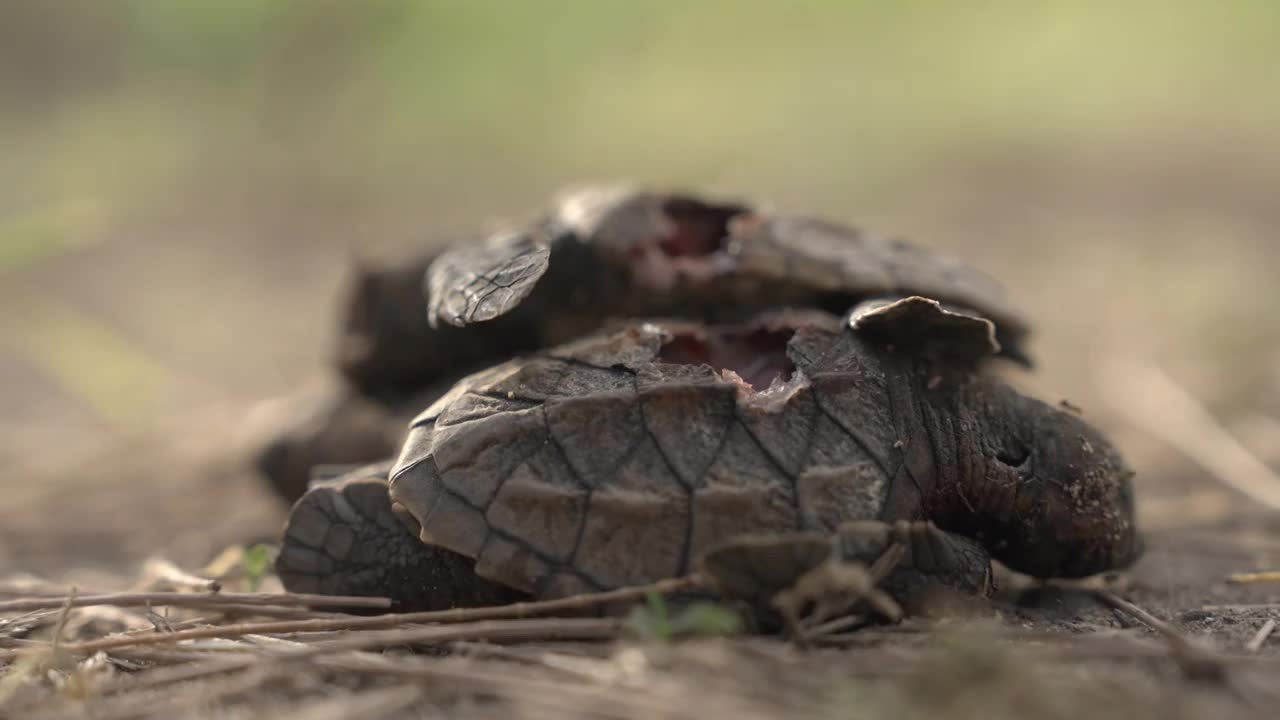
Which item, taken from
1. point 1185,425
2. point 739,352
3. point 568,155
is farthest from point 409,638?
point 568,155

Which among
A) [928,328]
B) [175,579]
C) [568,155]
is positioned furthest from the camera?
[568,155]

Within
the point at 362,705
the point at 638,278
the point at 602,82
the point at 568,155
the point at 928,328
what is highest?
the point at 602,82

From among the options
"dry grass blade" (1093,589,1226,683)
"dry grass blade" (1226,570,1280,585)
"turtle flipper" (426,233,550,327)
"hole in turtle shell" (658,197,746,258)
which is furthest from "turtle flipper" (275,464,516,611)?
"dry grass blade" (1226,570,1280,585)

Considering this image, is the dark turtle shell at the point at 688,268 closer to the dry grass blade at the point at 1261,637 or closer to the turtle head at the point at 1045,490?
the turtle head at the point at 1045,490

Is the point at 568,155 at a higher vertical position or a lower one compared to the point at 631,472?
higher

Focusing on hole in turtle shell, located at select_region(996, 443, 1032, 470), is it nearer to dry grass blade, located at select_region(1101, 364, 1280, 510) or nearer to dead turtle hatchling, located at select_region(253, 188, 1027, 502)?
dead turtle hatchling, located at select_region(253, 188, 1027, 502)

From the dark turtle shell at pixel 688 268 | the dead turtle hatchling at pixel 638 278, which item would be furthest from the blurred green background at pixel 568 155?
the dark turtle shell at pixel 688 268

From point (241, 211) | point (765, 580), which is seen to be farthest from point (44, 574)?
point (241, 211)

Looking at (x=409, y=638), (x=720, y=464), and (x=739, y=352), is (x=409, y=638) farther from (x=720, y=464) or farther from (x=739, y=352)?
(x=739, y=352)
